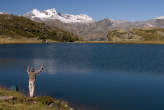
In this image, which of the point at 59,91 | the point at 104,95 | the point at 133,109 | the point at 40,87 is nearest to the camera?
the point at 133,109

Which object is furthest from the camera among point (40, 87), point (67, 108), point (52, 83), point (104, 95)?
point (52, 83)

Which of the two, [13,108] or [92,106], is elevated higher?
[13,108]

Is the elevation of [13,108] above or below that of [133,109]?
above

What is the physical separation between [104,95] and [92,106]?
260 inches

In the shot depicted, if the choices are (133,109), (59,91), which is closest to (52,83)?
(59,91)

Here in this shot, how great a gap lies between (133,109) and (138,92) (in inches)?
381

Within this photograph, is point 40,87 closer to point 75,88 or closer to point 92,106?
point 75,88

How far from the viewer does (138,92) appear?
39875mm

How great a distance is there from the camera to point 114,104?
32594mm

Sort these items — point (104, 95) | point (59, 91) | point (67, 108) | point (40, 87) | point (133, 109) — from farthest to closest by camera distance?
point (40, 87)
point (59, 91)
point (104, 95)
point (133, 109)
point (67, 108)

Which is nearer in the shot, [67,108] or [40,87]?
[67,108]

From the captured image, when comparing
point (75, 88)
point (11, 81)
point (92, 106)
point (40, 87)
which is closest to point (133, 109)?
point (92, 106)

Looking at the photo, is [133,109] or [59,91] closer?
[133,109]

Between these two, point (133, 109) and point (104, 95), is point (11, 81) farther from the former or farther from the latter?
A: point (133, 109)
